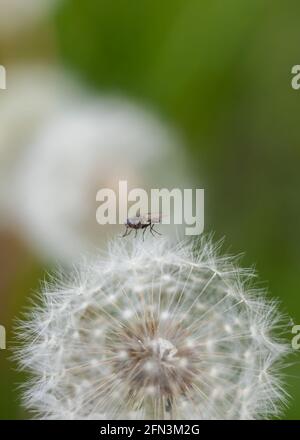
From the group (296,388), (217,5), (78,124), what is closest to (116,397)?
(296,388)

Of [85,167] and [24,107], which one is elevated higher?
[24,107]

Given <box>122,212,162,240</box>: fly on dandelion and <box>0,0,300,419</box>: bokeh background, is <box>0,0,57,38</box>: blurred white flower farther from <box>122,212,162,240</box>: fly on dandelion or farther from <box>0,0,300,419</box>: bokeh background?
<box>122,212,162,240</box>: fly on dandelion

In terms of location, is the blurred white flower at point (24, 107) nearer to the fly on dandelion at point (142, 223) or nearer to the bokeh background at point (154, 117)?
the bokeh background at point (154, 117)

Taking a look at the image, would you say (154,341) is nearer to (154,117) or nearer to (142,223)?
(142,223)

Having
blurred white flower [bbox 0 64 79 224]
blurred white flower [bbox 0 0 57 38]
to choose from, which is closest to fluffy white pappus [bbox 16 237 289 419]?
blurred white flower [bbox 0 64 79 224]

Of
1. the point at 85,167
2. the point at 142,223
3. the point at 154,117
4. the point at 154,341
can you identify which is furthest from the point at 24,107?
the point at 154,341

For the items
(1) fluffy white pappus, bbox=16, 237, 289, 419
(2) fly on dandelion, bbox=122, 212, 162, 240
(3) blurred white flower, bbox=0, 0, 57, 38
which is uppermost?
(3) blurred white flower, bbox=0, 0, 57, 38

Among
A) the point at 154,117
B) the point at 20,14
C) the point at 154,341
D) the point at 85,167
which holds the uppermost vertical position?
the point at 20,14
